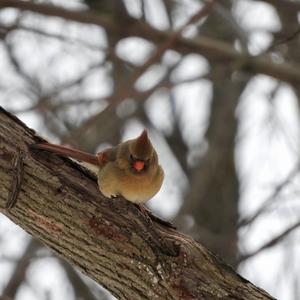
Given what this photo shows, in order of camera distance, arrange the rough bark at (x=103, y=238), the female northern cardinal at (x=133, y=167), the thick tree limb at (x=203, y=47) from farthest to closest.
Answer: the thick tree limb at (x=203, y=47) < the female northern cardinal at (x=133, y=167) < the rough bark at (x=103, y=238)

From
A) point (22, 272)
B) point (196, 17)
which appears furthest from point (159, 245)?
point (22, 272)

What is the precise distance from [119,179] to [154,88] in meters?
1.62

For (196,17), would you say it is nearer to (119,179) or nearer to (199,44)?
(199,44)

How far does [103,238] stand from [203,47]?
2.63 meters

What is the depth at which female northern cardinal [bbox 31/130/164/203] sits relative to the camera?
4133mm

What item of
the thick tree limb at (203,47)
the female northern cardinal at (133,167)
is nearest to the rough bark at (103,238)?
the female northern cardinal at (133,167)

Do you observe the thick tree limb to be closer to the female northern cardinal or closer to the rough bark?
the female northern cardinal

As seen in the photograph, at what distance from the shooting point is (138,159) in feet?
13.9

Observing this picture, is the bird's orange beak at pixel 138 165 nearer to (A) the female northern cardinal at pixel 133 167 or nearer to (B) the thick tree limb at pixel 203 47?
(A) the female northern cardinal at pixel 133 167

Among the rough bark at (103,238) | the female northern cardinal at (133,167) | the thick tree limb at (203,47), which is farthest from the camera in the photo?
the thick tree limb at (203,47)

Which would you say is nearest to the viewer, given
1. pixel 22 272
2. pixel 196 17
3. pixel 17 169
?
pixel 17 169

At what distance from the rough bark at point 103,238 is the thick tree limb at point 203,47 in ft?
6.92

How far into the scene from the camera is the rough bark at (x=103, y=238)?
3.72m

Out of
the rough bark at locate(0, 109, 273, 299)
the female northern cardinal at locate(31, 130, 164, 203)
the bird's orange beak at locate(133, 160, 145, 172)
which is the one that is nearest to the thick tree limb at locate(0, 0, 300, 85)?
the female northern cardinal at locate(31, 130, 164, 203)
